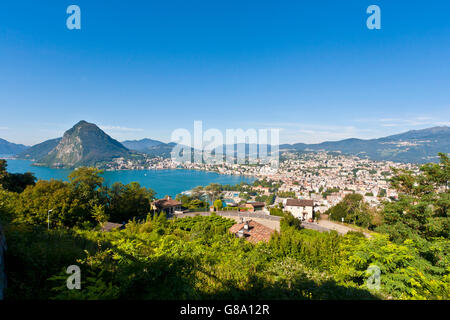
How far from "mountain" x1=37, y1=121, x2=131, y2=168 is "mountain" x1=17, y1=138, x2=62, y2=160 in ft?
29.7

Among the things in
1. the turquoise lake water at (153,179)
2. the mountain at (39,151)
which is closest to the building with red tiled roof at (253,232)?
the turquoise lake water at (153,179)

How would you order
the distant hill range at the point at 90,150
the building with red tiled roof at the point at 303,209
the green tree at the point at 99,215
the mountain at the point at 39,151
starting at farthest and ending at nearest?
the mountain at the point at 39,151 → the distant hill range at the point at 90,150 → the building with red tiled roof at the point at 303,209 → the green tree at the point at 99,215

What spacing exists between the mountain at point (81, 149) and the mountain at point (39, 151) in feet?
29.7

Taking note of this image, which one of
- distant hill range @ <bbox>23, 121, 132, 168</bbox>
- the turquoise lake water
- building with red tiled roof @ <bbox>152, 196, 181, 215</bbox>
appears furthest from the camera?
distant hill range @ <bbox>23, 121, 132, 168</bbox>

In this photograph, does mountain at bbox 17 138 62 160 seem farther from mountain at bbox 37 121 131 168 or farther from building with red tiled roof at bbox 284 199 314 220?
building with red tiled roof at bbox 284 199 314 220

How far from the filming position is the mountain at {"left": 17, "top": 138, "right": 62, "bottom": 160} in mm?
128613

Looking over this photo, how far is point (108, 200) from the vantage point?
62.1ft

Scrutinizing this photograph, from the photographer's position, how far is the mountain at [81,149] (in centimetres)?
11011

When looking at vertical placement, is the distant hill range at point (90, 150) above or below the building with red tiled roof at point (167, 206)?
above

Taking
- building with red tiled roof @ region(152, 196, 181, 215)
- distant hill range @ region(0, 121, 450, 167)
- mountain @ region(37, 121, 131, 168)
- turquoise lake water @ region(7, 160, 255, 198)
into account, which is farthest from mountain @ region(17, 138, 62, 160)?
building with red tiled roof @ region(152, 196, 181, 215)

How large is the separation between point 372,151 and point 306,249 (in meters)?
215

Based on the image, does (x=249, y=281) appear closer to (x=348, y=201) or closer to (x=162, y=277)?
(x=162, y=277)

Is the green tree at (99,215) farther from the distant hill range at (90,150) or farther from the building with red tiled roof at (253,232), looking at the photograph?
the distant hill range at (90,150)
